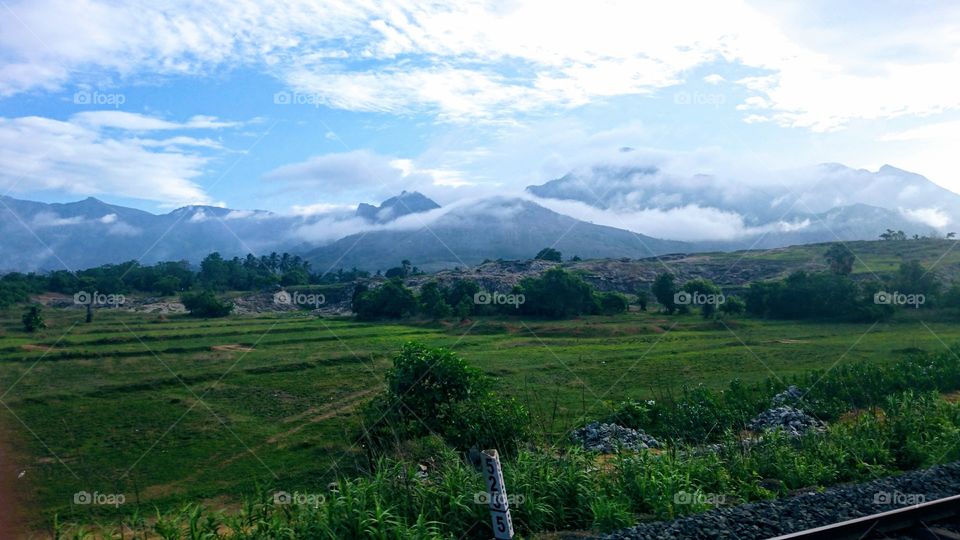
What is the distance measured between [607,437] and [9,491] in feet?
39.5

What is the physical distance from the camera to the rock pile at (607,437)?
43.2 ft

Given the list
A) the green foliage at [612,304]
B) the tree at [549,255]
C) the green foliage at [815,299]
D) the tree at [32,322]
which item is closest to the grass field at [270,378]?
the tree at [32,322]

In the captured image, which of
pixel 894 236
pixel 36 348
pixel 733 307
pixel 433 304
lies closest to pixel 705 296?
pixel 733 307

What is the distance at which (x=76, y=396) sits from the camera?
2219cm

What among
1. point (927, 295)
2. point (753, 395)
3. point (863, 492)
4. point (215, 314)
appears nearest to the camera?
point (863, 492)

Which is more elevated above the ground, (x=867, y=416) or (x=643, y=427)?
(x=867, y=416)

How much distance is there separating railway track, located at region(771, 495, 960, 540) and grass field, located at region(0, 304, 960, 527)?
13.3 ft

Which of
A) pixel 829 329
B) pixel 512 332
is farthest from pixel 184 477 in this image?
pixel 829 329

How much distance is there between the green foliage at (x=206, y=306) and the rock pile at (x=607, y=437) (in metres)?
47.6

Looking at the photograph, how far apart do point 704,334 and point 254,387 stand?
26.0m

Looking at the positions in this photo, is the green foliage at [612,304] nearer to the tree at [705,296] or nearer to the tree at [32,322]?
the tree at [705,296]

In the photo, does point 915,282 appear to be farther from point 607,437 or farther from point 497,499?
point 497,499

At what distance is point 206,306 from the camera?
55.6m

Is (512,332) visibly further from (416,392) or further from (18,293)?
(18,293)
